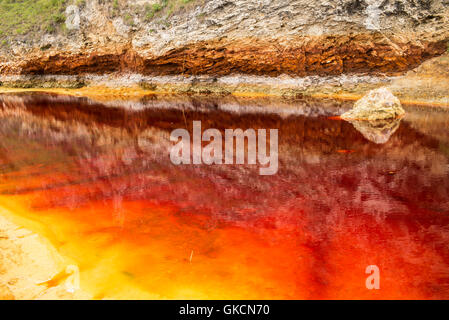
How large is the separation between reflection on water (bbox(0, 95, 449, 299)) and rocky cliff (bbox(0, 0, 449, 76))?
11.4 meters

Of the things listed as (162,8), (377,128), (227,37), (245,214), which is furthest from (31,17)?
(245,214)

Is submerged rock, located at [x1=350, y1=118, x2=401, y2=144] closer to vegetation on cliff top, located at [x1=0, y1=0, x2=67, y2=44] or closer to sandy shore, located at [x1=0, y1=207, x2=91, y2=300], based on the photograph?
sandy shore, located at [x1=0, y1=207, x2=91, y2=300]

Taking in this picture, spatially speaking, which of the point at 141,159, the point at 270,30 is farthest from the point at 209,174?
the point at 270,30

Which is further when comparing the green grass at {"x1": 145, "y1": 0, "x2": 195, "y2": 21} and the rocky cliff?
the green grass at {"x1": 145, "y1": 0, "x2": 195, "y2": 21}

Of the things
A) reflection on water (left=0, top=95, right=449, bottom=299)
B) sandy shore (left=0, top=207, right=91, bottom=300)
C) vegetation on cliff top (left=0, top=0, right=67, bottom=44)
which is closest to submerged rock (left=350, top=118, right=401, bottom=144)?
reflection on water (left=0, top=95, right=449, bottom=299)

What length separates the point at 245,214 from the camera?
4578mm

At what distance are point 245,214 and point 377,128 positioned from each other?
7.55 meters

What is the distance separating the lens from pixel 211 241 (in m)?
3.87

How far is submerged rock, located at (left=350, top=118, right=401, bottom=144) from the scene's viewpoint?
891 centimetres

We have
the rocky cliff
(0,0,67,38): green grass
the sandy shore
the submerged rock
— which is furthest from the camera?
(0,0,67,38): green grass

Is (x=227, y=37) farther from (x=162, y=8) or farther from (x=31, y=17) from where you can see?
(x=31, y=17)

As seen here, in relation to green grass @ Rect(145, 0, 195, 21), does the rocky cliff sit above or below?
below

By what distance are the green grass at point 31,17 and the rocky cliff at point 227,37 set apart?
121mm
